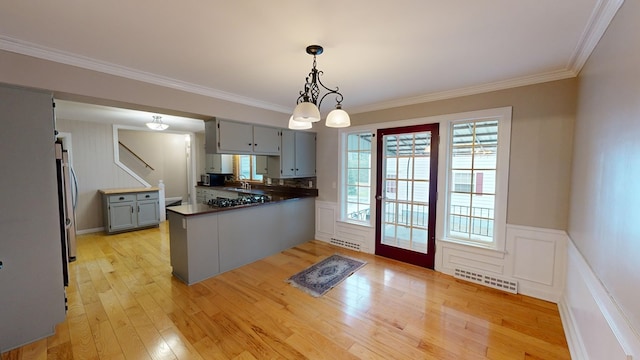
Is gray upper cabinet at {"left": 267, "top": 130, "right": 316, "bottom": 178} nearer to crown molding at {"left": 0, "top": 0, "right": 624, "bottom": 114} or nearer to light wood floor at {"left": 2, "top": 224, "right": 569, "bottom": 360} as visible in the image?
crown molding at {"left": 0, "top": 0, "right": 624, "bottom": 114}

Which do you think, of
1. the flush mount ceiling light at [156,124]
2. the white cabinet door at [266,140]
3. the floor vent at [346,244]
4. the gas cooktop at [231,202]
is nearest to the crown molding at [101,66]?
the white cabinet door at [266,140]

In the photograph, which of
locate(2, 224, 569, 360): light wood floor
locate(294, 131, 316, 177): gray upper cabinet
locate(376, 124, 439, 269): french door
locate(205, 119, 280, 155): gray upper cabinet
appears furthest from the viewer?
locate(294, 131, 316, 177): gray upper cabinet

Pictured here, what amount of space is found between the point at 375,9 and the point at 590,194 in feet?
6.59

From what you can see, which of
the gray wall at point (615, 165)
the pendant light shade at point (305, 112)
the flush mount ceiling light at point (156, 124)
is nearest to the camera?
the gray wall at point (615, 165)

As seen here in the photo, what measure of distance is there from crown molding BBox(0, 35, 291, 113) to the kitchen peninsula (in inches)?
59.0

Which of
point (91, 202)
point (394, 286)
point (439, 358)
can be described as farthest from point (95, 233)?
point (439, 358)

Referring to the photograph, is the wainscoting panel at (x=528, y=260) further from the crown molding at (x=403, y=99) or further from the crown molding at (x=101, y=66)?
the crown molding at (x=101, y=66)

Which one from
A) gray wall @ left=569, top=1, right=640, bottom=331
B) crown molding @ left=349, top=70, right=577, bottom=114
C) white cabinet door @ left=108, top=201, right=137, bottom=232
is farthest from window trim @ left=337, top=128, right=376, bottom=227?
white cabinet door @ left=108, top=201, right=137, bottom=232

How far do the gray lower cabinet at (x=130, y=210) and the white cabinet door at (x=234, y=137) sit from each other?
324 centimetres

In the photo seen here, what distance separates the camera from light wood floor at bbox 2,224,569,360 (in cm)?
197

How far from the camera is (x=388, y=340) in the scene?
209 cm

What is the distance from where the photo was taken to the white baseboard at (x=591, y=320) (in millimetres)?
1144

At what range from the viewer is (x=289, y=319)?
2365 millimetres

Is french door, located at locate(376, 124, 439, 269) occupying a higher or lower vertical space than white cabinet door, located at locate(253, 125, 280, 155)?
lower
